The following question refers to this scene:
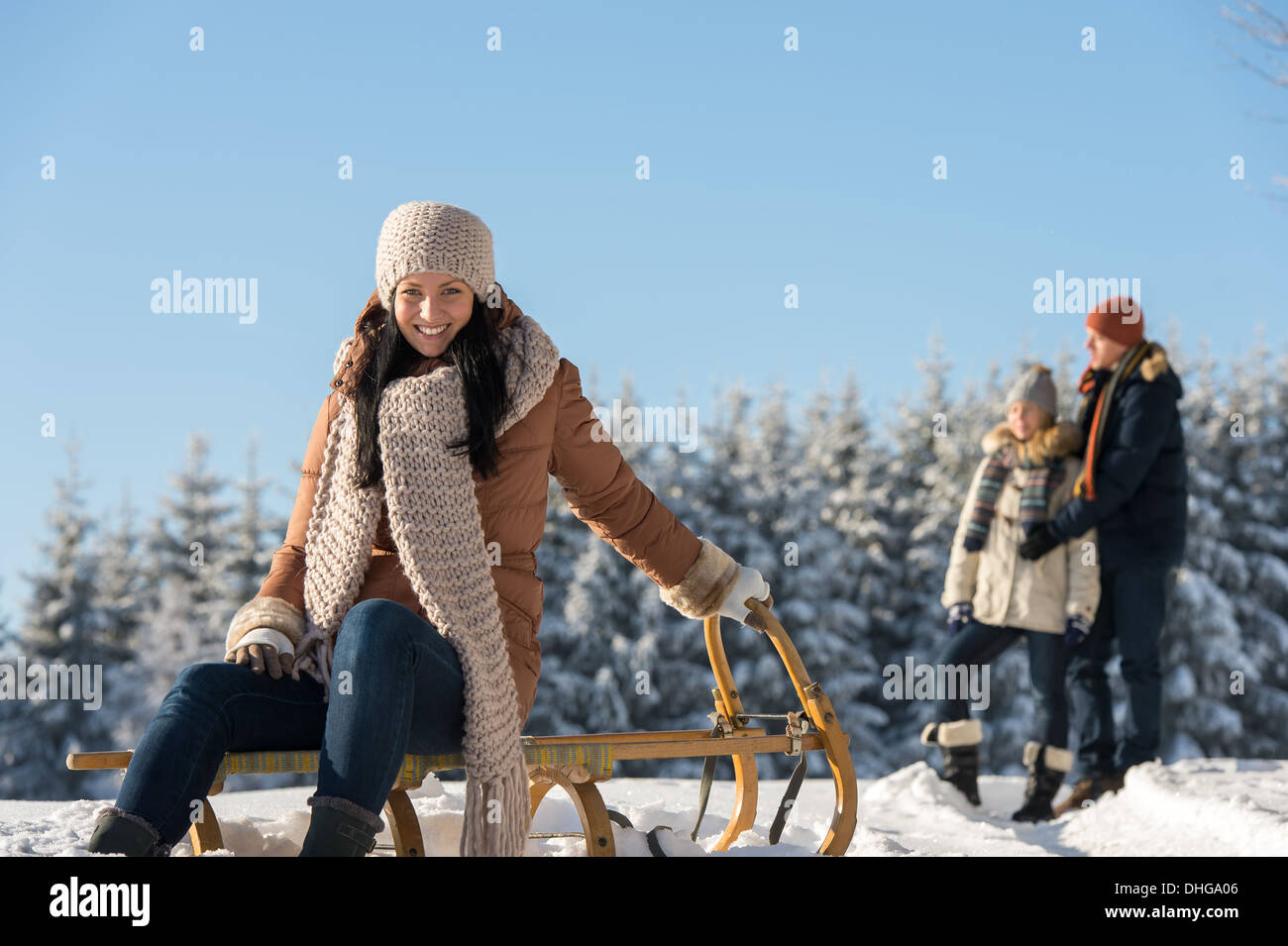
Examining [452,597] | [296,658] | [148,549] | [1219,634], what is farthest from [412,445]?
[148,549]

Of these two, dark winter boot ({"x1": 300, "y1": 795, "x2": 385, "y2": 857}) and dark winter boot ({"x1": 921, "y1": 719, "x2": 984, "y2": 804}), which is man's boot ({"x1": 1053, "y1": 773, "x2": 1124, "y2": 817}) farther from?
dark winter boot ({"x1": 300, "y1": 795, "x2": 385, "y2": 857})

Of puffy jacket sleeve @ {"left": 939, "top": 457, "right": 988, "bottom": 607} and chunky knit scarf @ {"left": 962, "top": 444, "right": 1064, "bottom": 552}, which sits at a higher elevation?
chunky knit scarf @ {"left": 962, "top": 444, "right": 1064, "bottom": 552}

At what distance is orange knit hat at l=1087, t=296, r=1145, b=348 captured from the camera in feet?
17.6

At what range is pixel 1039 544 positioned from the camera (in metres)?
5.25

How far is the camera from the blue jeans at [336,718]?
2.30 metres

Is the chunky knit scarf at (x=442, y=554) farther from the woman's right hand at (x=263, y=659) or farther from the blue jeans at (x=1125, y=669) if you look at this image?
the blue jeans at (x=1125, y=669)

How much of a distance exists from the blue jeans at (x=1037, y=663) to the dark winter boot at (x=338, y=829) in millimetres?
3493

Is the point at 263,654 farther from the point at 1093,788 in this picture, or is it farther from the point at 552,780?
the point at 1093,788

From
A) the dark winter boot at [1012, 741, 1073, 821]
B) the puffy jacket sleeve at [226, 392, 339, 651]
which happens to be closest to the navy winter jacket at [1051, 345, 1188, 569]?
the dark winter boot at [1012, 741, 1073, 821]

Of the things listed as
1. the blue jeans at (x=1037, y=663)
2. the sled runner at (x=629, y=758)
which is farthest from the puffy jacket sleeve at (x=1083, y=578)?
the sled runner at (x=629, y=758)

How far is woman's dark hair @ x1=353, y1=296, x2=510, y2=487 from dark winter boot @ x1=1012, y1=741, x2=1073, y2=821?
3.29 m

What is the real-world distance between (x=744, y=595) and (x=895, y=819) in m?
2.23
